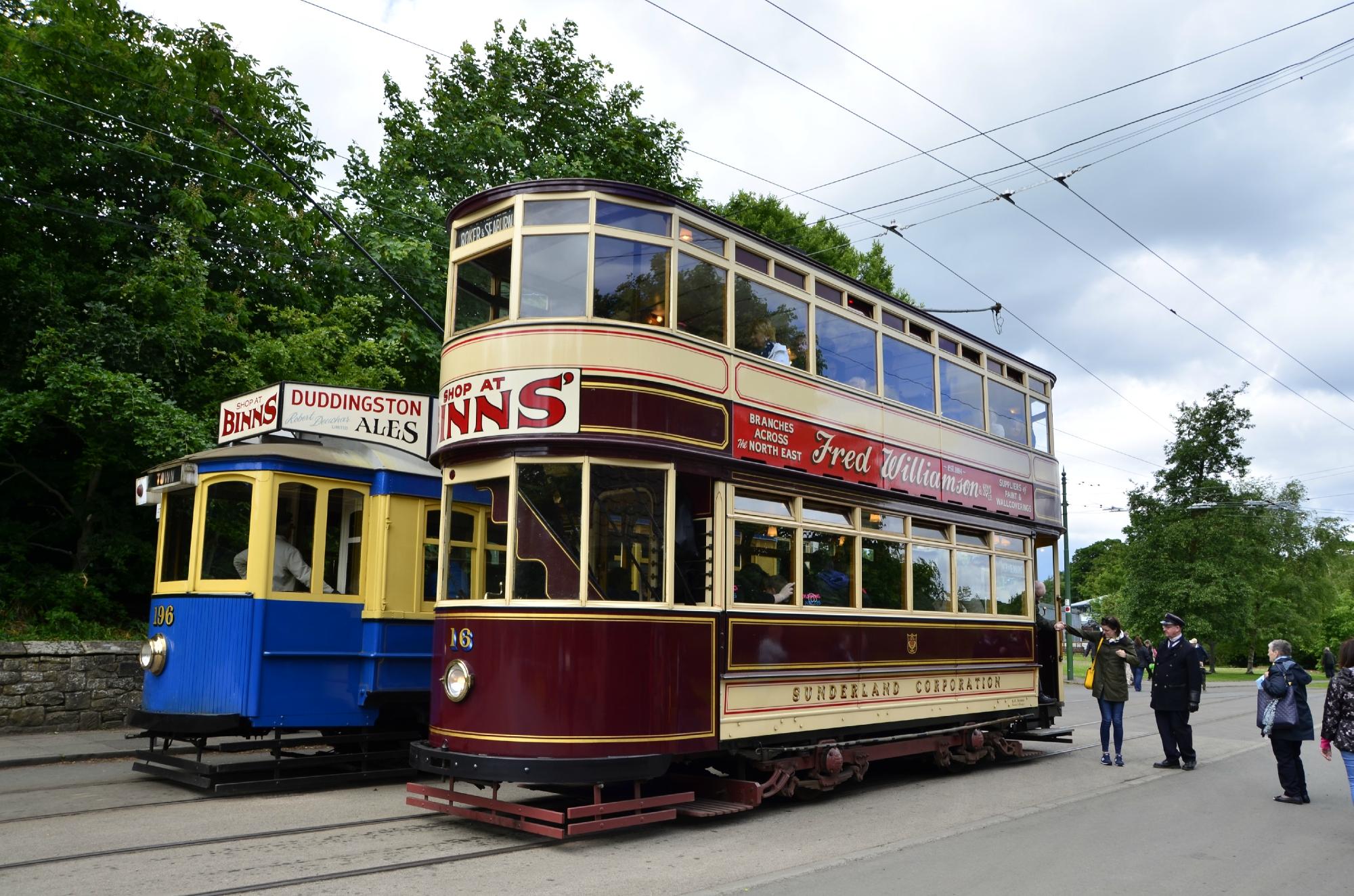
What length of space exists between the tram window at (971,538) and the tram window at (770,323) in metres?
3.13

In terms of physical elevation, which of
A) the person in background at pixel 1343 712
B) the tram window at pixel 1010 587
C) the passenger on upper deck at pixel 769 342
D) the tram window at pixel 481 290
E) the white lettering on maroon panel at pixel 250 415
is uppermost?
the tram window at pixel 481 290

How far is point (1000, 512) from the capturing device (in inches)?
475

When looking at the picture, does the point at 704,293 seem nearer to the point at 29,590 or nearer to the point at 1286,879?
the point at 1286,879

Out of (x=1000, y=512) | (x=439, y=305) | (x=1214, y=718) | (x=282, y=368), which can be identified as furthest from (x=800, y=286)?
(x=1214, y=718)

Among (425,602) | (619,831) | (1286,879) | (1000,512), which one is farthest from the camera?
(1000,512)

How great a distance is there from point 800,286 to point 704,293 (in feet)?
4.72

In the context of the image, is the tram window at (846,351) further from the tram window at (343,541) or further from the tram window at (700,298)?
the tram window at (343,541)

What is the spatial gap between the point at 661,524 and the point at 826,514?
2128mm

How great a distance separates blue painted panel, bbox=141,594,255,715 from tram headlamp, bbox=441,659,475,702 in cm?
233

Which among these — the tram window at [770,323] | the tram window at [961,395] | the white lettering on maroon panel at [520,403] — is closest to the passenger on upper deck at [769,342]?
the tram window at [770,323]

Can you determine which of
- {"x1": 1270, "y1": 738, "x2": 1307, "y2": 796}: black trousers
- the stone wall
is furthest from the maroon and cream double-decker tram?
the stone wall

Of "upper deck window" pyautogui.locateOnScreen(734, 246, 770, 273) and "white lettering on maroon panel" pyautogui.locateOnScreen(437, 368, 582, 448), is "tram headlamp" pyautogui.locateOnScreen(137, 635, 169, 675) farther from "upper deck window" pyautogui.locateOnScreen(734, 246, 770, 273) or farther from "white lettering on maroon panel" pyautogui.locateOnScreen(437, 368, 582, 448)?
"upper deck window" pyautogui.locateOnScreen(734, 246, 770, 273)

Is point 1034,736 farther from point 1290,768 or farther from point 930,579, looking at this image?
point 1290,768

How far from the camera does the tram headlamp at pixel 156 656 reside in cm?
923
